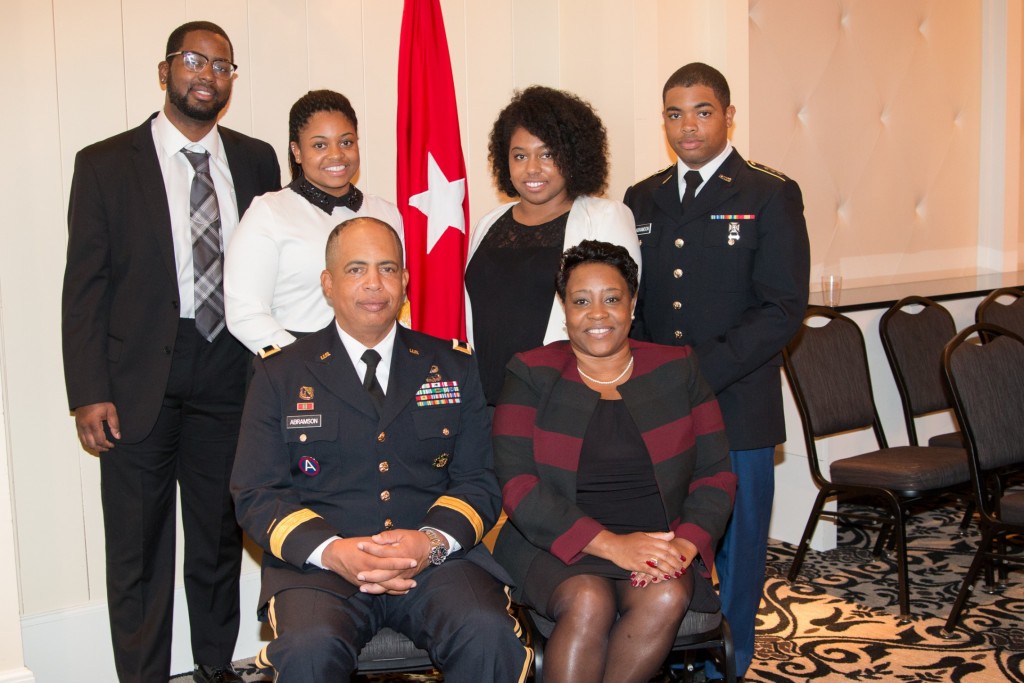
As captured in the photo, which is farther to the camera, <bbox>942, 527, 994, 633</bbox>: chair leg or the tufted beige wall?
the tufted beige wall

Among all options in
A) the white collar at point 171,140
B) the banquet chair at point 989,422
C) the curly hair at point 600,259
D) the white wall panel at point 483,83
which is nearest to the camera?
the curly hair at point 600,259

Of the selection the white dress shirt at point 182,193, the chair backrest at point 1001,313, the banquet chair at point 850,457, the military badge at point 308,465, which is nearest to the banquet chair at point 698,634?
the military badge at point 308,465

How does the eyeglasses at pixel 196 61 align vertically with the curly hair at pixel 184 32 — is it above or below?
below

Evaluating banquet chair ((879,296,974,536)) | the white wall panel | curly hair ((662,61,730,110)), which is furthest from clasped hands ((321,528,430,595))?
banquet chair ((879,296,974,536))

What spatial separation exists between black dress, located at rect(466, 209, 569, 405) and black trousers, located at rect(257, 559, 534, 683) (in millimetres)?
706

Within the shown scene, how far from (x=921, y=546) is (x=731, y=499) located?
2.31 m

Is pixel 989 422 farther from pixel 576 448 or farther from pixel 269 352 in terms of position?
pixel 269 352

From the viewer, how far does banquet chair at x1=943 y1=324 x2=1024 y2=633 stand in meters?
3.32

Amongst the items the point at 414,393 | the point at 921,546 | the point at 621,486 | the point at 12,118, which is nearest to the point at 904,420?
the point at 921,546

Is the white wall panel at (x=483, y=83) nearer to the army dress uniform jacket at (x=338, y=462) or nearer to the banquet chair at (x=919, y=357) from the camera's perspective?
the army dress uniform jacket at (x=338, y=462)

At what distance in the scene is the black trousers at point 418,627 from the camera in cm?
210

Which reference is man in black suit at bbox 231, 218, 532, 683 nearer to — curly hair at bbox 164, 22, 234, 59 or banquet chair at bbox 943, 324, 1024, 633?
curly hair at bbox 164, 22, 234, 59

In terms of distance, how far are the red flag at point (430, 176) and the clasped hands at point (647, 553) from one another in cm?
114

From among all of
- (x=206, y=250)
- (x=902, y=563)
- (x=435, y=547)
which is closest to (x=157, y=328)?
(x=206, y=250)
